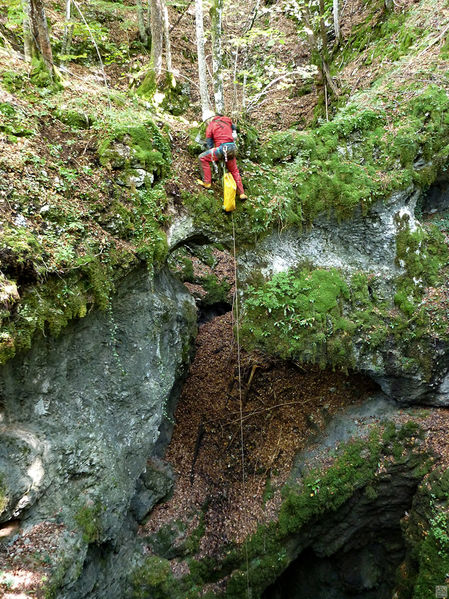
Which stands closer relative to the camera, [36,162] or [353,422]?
[36,162]

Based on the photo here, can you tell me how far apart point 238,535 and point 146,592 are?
2041mm

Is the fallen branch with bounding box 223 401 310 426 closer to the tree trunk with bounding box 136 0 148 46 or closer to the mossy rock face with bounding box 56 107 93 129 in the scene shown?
the mossy rock face with bounding box 56 107 93 129

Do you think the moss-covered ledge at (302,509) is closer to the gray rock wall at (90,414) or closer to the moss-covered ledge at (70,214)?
the gray rock wall at (90,414)

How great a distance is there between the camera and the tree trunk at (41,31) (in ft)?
19.2

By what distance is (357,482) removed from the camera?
7.55 metres

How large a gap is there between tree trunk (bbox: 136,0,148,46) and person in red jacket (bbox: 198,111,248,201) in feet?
28.8

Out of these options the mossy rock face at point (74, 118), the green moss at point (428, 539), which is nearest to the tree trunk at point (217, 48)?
the mossy rock face at point (74, 118)

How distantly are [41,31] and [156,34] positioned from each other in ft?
15.1

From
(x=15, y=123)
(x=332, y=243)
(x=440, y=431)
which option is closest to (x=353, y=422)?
(x=440, y=431)

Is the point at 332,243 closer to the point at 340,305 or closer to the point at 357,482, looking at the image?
the point at 340,305

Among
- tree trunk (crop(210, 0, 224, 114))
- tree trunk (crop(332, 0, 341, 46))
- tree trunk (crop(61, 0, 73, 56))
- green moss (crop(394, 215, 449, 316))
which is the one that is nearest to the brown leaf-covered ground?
green moss (crop(394, 215, 449, 316))

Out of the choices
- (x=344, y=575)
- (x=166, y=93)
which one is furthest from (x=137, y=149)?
(x=344, y=575)

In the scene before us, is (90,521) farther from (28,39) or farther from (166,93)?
(166,93)

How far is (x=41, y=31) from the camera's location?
604cm
